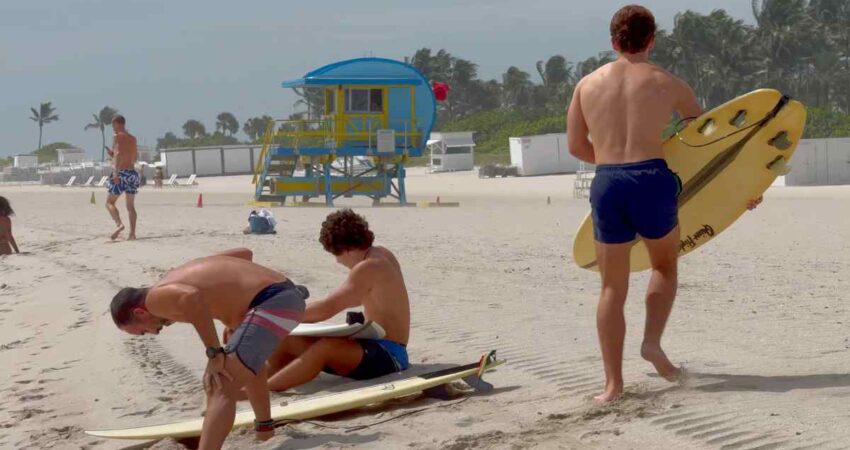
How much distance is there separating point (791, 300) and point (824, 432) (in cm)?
404

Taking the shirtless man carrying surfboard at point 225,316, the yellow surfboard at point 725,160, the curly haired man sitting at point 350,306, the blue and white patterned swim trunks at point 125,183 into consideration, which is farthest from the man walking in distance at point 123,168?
the shirtless man carrying surfboard at point 225,316

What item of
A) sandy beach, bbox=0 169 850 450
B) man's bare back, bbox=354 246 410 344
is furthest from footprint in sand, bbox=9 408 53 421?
man's bare back, bbox=354 246 410 344

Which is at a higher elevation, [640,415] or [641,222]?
[641,222]

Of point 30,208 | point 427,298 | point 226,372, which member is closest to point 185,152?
point 30,208

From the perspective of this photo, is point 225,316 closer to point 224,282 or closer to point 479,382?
point 224,282

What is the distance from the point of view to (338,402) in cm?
520

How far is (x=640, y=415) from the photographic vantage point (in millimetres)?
4523

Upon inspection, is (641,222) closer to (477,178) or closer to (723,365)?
(723,365)

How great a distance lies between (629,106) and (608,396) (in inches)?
46.7

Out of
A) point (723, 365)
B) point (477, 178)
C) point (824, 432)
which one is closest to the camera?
point (824, 432)

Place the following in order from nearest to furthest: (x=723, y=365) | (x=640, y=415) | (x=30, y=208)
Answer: (x=640, y=415) < (x=723, y=365) < (x=30, y=208)

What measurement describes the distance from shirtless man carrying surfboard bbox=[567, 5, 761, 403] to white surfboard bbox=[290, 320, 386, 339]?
133 cm

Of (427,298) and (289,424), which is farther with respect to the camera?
(427,298)

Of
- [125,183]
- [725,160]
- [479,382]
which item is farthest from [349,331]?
[125,183]
